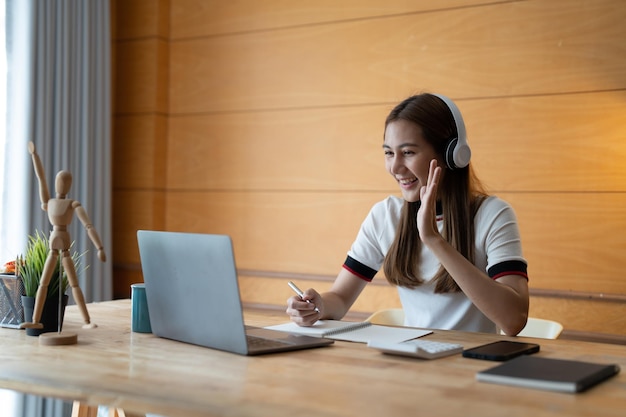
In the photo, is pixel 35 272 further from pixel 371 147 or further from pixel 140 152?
pixel 140 152

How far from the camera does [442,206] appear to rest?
2229mm

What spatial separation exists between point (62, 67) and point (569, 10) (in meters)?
2.22

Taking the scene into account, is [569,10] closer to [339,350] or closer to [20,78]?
[339,350]

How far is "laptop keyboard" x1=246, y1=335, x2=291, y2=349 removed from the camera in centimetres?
150

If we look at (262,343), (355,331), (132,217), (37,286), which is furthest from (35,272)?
(132,217)

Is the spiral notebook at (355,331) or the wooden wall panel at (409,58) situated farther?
the wooden wall panel at (409,58)

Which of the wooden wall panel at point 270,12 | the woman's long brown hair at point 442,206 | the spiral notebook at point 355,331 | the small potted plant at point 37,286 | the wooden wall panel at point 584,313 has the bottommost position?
the wooden wall panel at point 584,313

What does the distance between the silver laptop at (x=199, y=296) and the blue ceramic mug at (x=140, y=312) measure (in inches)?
1.6

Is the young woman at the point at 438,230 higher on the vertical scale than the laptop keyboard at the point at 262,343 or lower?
higher

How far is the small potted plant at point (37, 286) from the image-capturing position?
1.67 metres

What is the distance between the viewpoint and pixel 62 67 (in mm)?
3416

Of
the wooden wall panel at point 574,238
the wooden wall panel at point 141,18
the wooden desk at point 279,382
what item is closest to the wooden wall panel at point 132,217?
the wooden wall panel at point 141,18

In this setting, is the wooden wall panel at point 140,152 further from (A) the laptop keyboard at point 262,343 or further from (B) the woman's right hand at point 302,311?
(A) the laptop keyboard at point 262,343

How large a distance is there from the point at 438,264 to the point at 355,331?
0.51m
